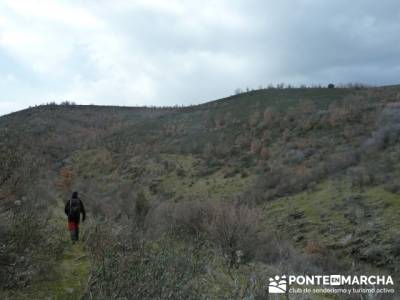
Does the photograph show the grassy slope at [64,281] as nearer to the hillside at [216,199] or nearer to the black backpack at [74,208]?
the hillside at [216,199]

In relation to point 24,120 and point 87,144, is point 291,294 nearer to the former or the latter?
point 87,144

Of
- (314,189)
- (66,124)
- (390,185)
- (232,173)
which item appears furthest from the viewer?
(66,124)

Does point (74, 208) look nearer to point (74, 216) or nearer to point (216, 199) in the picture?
point (74, 216)

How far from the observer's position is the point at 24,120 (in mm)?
61000

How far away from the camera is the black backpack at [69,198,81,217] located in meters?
9.71

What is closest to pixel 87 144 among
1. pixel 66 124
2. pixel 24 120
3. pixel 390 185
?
pixel 66 124

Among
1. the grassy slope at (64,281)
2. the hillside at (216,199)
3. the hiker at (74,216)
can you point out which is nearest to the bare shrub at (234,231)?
the hillside at (216,199)

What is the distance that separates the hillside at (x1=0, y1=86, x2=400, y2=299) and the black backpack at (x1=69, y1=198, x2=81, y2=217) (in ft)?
1.68

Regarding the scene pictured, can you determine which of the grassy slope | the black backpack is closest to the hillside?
the grassy slope

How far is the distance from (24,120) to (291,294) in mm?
60125

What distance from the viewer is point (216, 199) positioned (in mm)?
19281

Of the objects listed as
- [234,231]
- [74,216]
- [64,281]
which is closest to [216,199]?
[234,231]

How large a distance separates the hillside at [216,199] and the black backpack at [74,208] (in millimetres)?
511

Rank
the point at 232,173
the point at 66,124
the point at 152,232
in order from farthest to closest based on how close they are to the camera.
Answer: the point at 66,124
the point at 232,173
the point at 152,232
